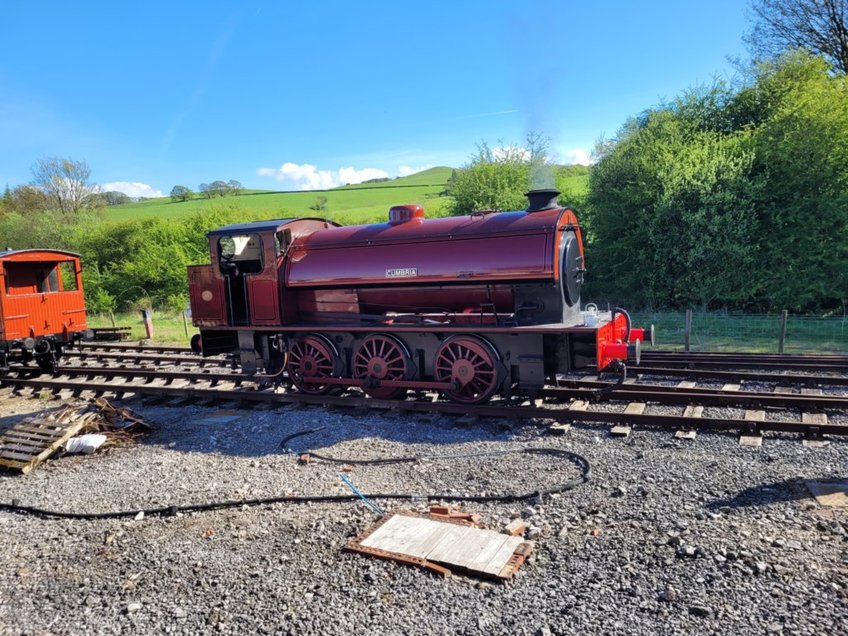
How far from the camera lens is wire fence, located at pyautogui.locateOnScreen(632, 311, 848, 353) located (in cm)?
1355

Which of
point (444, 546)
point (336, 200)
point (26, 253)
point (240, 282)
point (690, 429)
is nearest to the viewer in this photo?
point (444, 546)

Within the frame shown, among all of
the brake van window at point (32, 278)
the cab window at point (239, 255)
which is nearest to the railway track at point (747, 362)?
the cab window at point (239, 255)

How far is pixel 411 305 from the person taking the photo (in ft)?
28.8

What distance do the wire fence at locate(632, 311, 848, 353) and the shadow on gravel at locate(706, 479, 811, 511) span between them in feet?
28.4

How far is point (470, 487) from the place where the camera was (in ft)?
18.5

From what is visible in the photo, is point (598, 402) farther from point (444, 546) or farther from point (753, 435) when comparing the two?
point (444, 546)

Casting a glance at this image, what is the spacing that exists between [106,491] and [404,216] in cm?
548

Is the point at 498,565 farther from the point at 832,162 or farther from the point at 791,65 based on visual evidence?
the point at 791,65

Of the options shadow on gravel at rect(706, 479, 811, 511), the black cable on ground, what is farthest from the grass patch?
shadow on gravel at rect(706, 479, 811, 511)

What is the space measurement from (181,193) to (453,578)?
204 feet

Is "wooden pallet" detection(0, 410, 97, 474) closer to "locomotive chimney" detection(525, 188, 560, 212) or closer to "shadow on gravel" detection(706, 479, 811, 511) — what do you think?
"locomotive chimney" detection(525, 188, 560, 212)

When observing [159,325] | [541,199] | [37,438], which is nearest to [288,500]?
[37,438]

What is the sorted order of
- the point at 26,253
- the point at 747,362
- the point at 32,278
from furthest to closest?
1. the point at 32,278
2. the point at 26,253
3. the point at 747,362

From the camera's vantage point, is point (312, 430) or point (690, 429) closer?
point (690, 429)
